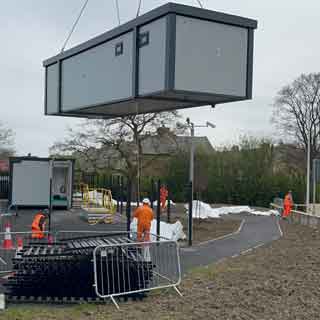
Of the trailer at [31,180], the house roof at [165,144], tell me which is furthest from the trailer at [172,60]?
the house roof at [165,144]

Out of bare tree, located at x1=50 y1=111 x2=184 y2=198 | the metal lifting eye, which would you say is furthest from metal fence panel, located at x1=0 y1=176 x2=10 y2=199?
the metal lifting eye

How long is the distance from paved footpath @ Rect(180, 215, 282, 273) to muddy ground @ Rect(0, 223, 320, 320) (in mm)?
1403

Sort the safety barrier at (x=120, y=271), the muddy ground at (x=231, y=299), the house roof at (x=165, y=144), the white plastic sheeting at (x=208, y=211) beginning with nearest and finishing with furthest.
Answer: the muddy ground at (x=231, y=299) < the safety barrier at (x=120, y=271) < the white plastic sheeting at (x=208, y=211) < the house roof at (x=165, y=144)

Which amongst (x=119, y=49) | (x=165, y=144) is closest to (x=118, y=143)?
(x=165, y=144)

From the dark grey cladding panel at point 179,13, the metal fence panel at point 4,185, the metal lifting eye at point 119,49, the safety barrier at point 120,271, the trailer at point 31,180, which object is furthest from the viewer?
the metal fence panel at point 4,185

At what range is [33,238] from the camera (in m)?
15.5

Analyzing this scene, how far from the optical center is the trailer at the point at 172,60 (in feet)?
28.3

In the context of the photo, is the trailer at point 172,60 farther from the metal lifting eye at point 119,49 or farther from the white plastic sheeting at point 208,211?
the white plastic sheeting at point 208,211

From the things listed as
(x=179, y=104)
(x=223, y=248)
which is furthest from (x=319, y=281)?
(x=223, y=248)

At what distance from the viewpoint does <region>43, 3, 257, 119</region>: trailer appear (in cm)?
862

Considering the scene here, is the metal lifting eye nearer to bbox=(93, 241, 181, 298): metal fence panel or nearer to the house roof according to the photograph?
bbox=(93, 241, 181, 298): metal fence panel

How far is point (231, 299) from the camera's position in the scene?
31.3 feet

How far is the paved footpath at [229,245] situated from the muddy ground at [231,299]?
4.60ft

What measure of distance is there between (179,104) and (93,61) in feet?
5.98
